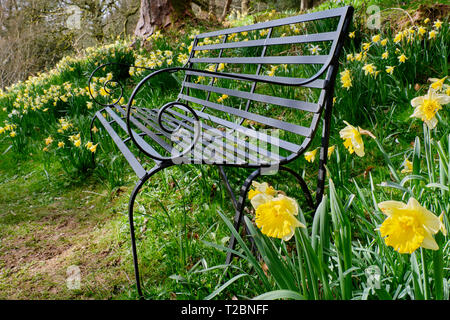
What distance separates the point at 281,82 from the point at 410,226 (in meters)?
0.91

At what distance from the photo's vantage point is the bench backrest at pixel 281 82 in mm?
1357

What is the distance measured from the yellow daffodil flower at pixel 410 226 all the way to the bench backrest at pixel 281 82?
0.64 metres

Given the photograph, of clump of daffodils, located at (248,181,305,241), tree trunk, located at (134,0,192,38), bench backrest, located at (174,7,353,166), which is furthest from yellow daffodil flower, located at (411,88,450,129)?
tree trunk, located at (134,0,192,38)

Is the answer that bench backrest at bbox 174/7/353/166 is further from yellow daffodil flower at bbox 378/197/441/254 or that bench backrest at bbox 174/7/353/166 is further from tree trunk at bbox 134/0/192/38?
tree trunk at bbox 134/0/192/38

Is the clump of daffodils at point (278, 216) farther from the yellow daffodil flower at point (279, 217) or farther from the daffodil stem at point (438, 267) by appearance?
the daffodil stem at point (438, 267)

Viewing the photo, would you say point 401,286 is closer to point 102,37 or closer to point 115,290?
point 115,290

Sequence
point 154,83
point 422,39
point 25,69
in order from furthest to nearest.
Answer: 1. point 25,69
2. point 154,83
3. point 422,39

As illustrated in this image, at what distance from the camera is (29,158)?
3.46 m

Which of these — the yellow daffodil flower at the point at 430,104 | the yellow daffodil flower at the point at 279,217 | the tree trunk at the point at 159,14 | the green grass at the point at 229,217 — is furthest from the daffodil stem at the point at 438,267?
the tree trunk at the point at 159,14

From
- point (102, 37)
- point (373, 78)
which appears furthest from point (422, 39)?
point (102, 37)

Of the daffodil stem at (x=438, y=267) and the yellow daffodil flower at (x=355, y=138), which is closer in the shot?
the daffodil stem at (x=438, y=267)

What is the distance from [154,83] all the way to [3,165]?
180 cm

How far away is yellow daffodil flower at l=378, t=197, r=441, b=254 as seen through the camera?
681 millimetres

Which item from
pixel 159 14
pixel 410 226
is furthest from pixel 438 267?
pixel 159 14
